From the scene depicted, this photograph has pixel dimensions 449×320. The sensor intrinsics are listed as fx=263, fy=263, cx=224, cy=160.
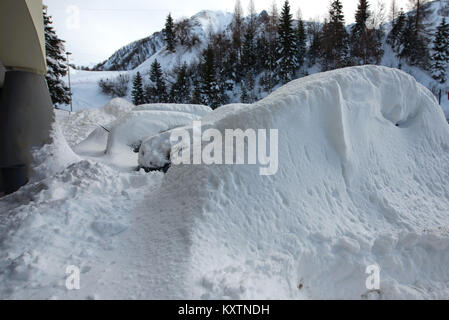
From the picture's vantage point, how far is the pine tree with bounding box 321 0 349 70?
2769cm

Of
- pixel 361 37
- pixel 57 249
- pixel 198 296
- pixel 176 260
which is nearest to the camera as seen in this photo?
pixel 198 296

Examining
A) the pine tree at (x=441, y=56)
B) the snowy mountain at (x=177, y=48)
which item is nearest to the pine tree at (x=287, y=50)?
the pine tree at (x=441, y=56)

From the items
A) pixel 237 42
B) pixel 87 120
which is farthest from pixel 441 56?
pixel 87 120

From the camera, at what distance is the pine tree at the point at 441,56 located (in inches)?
957

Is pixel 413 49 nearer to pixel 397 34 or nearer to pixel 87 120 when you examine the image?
pixel 397 34

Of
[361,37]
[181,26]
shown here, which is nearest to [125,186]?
[361,37]

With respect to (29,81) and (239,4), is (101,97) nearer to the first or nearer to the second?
(239,4)

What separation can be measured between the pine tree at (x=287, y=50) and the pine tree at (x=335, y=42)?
419 cm

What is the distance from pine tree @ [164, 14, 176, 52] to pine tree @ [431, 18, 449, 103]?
3665 cm

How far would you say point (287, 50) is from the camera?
2712 centimetres

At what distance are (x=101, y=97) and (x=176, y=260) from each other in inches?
1646

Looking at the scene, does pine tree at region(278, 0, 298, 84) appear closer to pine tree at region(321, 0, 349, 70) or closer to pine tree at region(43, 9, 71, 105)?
pine tree at region(321, 0, 349, 70)

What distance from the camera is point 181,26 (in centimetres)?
4778

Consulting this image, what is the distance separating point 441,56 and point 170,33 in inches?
1483
